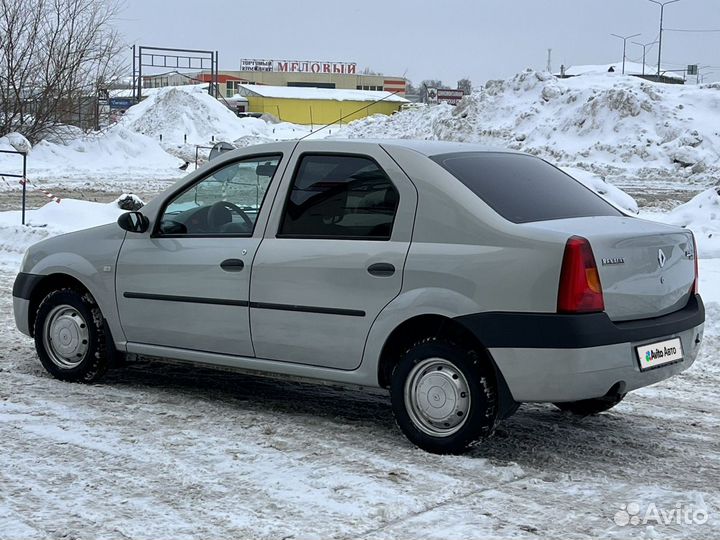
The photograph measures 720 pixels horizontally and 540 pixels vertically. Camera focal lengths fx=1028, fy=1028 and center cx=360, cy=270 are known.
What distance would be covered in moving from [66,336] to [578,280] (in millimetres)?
3580

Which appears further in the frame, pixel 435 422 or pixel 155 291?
pixel 155 291

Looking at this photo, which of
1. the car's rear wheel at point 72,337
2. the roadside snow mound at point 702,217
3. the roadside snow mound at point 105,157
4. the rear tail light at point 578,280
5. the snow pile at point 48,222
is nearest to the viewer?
the rear tail light at point 578,280

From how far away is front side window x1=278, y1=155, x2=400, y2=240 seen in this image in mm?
5570

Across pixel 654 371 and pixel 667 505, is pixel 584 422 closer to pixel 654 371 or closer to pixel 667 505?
pixel 654 371

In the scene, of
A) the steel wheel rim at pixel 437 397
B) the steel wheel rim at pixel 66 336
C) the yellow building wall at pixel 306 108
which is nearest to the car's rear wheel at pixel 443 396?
the steel wheel rim at pixel 437 397

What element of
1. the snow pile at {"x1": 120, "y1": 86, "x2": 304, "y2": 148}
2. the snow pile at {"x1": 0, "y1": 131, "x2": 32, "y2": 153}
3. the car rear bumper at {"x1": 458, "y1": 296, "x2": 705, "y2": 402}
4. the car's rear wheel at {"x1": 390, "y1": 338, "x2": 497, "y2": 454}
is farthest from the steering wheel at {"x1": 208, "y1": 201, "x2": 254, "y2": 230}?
the snow pile at {"x1": 120, "y1": 86, "x2": 304, "y2": 148}

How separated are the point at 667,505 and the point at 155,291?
10.8 feet

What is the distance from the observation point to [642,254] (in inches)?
203

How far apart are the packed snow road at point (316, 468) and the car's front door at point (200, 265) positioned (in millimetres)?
485

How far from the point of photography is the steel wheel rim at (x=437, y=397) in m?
5.19

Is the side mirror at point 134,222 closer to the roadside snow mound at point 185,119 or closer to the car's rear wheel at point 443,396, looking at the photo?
the car's rear wheel at point 443,396

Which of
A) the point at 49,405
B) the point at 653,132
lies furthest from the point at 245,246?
the point at 653,132

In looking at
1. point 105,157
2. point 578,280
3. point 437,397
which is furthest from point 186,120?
point 578,280

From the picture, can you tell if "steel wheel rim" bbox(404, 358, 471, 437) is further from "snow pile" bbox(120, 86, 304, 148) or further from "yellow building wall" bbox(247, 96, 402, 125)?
"yellow building wall" bbox(247, 96, 402, 125)
